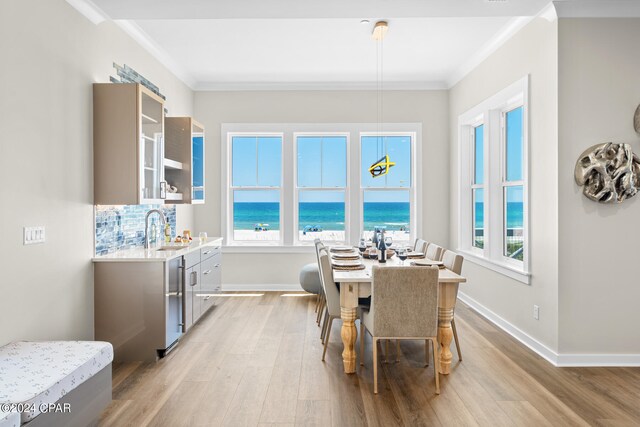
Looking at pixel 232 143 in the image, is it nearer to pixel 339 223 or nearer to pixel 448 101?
pixel 339 223

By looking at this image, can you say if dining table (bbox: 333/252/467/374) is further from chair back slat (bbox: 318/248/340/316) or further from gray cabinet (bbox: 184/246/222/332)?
gray cabinet (bbox: 184/246/222/332)

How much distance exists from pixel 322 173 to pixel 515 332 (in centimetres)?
331

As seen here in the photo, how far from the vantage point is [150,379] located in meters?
3.01

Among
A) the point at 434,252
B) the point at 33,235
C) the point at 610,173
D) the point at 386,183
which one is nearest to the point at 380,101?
the point at 386,183

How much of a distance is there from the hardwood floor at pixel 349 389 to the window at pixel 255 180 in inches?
95.2

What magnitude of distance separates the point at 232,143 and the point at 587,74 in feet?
14.6

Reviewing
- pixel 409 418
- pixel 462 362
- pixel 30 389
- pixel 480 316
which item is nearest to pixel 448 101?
pixel 480 316

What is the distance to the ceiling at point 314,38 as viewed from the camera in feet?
10.6

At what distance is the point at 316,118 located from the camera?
596 cm

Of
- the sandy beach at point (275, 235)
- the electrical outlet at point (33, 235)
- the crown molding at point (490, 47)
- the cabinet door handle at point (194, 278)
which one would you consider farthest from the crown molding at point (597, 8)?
the electrical outlet at point (33, 235)

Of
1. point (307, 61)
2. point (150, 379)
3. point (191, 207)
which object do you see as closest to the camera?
point (150, 379)

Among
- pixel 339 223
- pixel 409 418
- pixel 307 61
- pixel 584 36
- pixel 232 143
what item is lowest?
pixel 409 418

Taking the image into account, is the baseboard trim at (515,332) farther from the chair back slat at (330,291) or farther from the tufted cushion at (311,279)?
the tufted cushion at (311,279)

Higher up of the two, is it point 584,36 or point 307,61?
point 307,61
